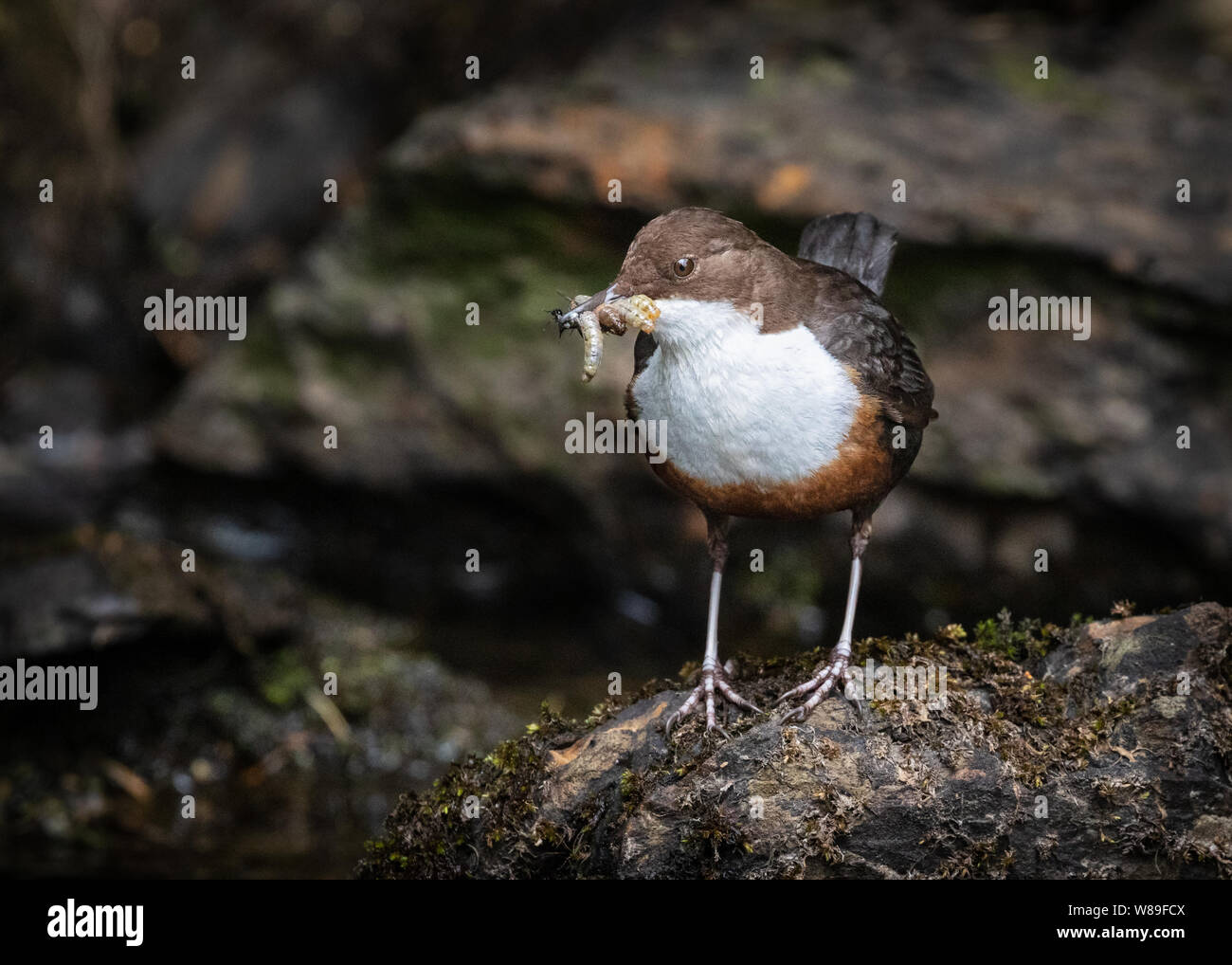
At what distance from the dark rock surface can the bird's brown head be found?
1243 mm

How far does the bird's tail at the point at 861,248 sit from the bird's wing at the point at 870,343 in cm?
33

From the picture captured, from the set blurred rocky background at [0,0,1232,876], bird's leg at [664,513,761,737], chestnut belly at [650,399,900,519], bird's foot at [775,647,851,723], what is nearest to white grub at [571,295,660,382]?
chestnut belly at [650,399,900,519]

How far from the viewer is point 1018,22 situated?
9680mm

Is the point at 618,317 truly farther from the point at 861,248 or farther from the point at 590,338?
the point at 861,248

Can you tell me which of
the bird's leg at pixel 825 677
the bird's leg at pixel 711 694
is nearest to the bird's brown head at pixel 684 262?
the bird's leg at pixel 825 677

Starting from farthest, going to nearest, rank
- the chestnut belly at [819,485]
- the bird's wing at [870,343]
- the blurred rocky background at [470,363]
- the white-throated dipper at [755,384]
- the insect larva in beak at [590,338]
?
the blurred rocky background at [470,363]
the bird's wing at [870,343]
the chestnut belly at [819,485]
the white-throated dipper at [755,384]
the insect larva in beak at [590,338]

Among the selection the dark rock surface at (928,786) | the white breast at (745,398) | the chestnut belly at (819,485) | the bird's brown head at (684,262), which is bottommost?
the dark rock surface at (928,786)

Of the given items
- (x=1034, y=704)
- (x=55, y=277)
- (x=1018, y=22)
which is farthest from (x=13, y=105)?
(x=1034, y=704)

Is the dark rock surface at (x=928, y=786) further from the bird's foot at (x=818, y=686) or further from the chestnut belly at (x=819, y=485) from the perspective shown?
the chestnut belly at (x=819, y=485)

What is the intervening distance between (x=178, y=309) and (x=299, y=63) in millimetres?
2292

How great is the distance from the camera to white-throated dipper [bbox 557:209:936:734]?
141 inches

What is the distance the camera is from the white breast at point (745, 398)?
365 cm

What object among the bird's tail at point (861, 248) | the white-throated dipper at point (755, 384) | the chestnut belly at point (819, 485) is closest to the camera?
the white-throated dipper at point (755, 384)

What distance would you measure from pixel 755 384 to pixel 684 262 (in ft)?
1.34
